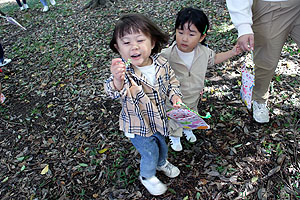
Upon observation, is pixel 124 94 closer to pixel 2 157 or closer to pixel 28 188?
pixel 28 188

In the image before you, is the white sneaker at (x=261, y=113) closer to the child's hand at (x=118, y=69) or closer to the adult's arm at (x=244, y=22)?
the adult's arm at (x=244, y=22)

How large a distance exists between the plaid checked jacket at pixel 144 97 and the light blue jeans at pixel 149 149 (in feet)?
0.28

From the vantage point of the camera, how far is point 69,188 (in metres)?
2.54

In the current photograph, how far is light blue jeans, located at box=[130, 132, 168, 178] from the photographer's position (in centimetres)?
188

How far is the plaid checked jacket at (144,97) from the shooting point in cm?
167

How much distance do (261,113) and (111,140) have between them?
81.6 inches

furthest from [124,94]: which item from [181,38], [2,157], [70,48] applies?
[70,48]

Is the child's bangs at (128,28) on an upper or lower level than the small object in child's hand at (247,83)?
upper

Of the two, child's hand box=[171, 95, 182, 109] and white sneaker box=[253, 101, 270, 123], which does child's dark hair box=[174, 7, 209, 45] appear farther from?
white sneaker box=[253, 101, 270, 123]

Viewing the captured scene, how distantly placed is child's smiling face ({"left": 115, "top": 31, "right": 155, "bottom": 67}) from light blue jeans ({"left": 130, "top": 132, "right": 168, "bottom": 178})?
0.67 meters

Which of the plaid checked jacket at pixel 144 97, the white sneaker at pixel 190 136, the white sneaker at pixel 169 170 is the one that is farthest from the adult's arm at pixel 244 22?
the white sneaker at pixel 169 170

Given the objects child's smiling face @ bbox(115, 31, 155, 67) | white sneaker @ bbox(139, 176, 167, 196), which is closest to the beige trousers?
child's smiling face @ bbox(115, 31, 155, 67)

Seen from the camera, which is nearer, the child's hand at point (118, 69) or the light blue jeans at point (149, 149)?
the child's hand at point (118, 69)

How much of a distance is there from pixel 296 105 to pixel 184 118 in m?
2.07
